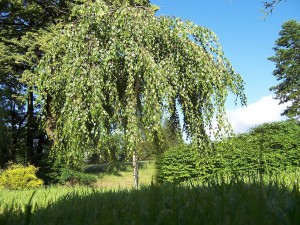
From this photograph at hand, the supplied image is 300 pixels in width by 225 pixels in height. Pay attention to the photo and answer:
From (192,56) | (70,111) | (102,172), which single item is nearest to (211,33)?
(192,56)

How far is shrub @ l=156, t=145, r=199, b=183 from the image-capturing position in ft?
39.1

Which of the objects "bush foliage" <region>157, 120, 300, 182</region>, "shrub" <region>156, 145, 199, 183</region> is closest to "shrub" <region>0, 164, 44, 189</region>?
"shrub" <region>156, 145, 199, 183</region>

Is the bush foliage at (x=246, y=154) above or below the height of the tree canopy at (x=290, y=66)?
below

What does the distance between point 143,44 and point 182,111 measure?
229 centimetres

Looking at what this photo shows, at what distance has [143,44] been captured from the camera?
27.3ft

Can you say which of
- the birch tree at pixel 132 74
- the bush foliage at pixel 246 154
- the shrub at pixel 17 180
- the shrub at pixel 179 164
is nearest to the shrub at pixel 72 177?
the shrub at pixel 17 180

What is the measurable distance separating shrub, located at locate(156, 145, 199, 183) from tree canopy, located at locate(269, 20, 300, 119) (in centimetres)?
1920

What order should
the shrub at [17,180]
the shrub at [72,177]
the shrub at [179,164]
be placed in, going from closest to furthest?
the shrub at [17,180], the shrub at [179,164], the shrub at [72,177]

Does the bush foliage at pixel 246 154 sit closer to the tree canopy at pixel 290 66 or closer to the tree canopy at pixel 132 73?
the tree canopy at pixel 132 73

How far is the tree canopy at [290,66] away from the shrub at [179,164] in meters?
19.2

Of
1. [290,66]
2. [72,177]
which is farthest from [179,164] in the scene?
[290,66]

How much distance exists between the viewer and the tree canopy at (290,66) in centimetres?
2880

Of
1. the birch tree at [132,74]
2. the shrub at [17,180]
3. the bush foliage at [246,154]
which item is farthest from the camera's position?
the shrub at [17,180]

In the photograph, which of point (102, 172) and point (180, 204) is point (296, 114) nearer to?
point (102, 172)
